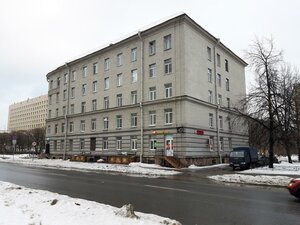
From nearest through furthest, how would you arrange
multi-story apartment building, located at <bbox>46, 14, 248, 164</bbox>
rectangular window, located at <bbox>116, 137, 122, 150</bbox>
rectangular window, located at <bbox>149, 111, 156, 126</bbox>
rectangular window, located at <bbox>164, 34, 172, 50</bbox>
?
multi-story apartment building, located at <bbox>46, 14, 248, 164</bbox> → rectangular window, located at <bbox>164, 34, 172, 50</bbox> → rectangular window, located at <bbox>149, 111, 156, 126</bbox> → rectangular window, located at <bbox>116, 137, 122, 150</bbox>

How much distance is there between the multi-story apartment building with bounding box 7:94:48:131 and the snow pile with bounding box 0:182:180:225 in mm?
142301

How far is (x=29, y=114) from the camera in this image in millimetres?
157625

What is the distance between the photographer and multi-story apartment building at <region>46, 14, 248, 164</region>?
3241 centimetres

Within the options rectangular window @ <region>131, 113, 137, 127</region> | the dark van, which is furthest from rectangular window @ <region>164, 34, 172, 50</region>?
the dark van

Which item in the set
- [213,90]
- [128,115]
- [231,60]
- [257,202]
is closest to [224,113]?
[213,90]

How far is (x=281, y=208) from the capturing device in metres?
9.55

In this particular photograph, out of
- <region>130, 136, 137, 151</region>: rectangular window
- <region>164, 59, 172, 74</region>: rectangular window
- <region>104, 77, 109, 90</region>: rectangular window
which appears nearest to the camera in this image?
<region>164, 59, 172, 74</region>: rectangular window

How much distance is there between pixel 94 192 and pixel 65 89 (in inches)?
1565

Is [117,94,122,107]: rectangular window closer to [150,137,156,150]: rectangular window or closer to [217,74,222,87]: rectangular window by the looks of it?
[150,137,156,150]: rectangular window

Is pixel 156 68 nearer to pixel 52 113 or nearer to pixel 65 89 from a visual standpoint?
pixel 65 89

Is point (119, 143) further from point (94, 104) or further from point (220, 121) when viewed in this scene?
point (220, 121)

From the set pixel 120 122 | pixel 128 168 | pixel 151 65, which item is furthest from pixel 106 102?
pixel 128 168

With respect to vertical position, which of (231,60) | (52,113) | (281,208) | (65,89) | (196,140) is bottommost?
(281,208)

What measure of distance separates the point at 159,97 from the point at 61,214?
27.3 metres
